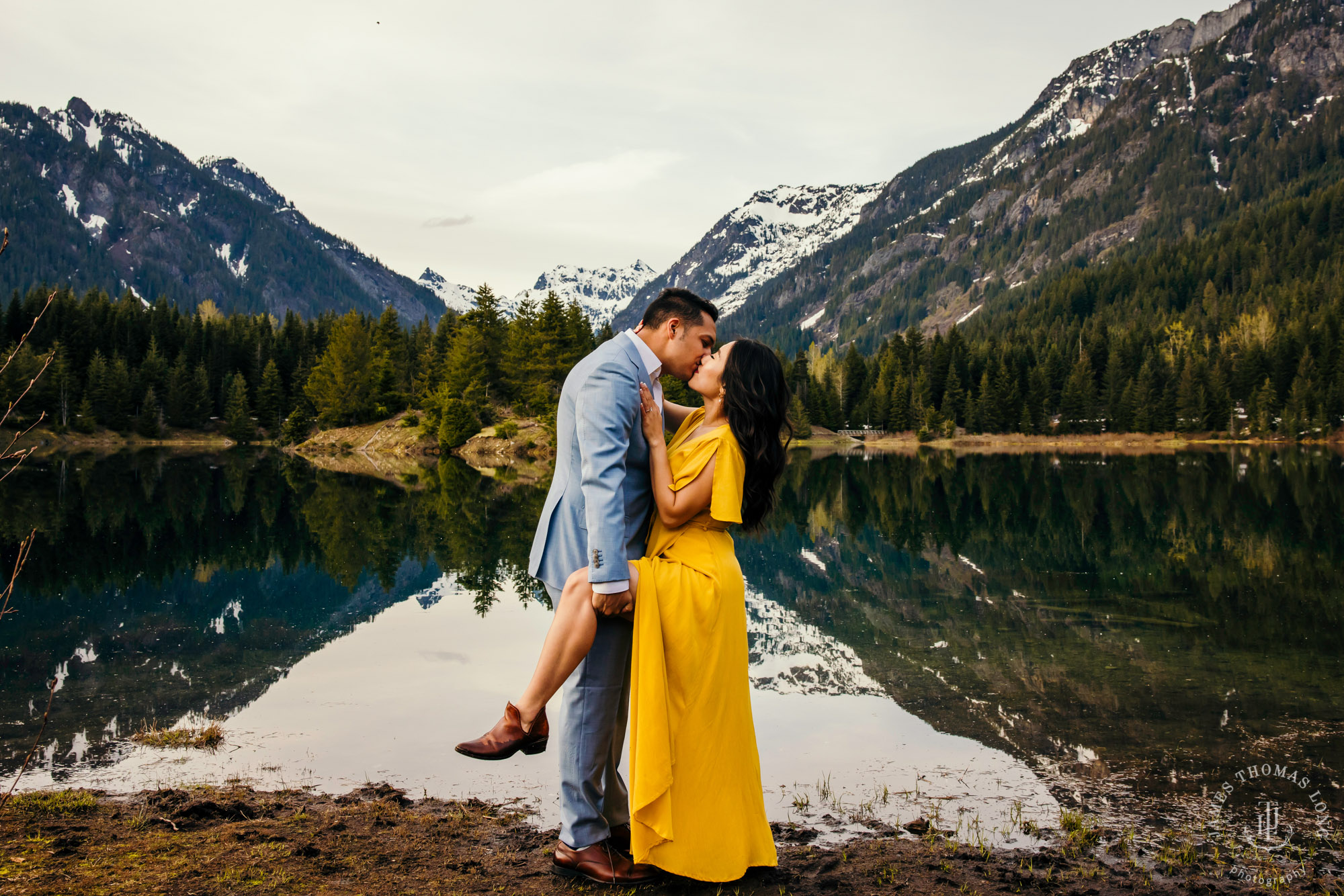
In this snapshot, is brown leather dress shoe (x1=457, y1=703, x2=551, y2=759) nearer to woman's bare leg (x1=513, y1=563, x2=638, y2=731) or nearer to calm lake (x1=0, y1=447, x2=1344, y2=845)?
woman's bare leg (x1=513, y1=563, x2=638, y2=731)

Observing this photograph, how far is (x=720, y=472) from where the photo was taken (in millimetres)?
4383

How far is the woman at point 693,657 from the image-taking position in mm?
4188

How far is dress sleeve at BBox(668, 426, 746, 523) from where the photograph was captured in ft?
14.3

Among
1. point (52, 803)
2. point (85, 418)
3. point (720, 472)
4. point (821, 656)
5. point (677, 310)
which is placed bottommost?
Result: point (821, 656)

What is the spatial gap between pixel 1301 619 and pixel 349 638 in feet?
43.3

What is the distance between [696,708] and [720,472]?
4.05 ft

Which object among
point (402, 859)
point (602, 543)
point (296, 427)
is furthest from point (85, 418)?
point (602, 543)

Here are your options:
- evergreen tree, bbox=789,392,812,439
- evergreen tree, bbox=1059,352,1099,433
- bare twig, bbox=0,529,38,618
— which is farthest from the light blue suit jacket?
evergreen tree, bbox=1059,352,1099,433

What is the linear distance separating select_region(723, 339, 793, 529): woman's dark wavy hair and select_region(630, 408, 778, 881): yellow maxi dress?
143mm

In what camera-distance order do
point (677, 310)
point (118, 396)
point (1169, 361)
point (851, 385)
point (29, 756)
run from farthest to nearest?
point (851, 385)
point (1169, 361)
point (118, 396)
point (677, 310)
point (29, 756)

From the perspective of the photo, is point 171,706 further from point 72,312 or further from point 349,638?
point 72,312

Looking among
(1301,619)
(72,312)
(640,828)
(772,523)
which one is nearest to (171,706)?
(640,828)

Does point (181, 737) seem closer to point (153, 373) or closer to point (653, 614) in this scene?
point (653, 614)

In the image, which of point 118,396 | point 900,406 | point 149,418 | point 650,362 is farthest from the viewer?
point 900,406
